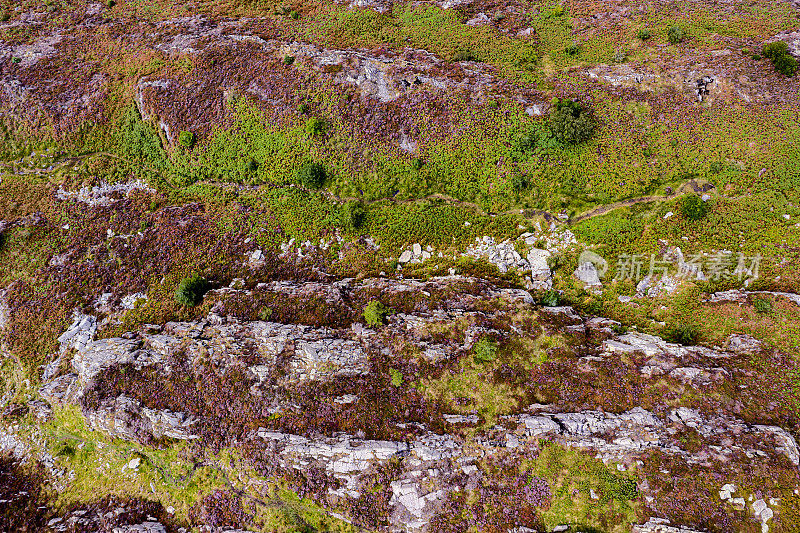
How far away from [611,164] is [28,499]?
172 feet

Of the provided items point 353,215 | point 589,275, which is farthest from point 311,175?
point 589,275

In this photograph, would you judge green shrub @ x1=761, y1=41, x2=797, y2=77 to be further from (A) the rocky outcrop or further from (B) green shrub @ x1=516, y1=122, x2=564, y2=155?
(A) the rocky outcrop

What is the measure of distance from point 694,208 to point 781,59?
61.9 feet

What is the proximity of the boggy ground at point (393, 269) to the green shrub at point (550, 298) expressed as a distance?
10.4 inches

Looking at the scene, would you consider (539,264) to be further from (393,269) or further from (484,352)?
(393,269)

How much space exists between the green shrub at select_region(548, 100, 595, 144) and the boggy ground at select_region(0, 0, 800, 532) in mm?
1024

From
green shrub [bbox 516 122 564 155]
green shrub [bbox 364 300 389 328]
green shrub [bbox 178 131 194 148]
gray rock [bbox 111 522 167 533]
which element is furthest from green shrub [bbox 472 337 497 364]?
green shrub [bbox 178 131 194 148]

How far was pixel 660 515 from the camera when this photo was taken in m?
19.2

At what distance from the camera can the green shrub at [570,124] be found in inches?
1262

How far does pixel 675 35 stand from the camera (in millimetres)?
35969

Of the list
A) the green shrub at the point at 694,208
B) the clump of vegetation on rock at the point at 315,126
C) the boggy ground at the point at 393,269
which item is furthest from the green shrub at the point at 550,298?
the clump of vegetation on rock at the point at 315,126

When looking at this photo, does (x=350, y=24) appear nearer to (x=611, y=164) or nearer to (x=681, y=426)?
(x=611, y=164)

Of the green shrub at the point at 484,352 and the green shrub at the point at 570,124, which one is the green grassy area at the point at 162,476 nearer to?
the green shrub at the point at 484,352

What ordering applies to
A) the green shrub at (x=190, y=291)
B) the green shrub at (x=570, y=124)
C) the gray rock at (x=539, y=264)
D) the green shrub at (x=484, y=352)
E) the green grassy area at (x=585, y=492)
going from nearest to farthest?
the green grassy area at (x=585, y=492)
the green shrub at (x=484, y=352)
the green shrub at (x=190, y=291)
the gray rock at (x=539, y=264)
the green shrub at (x=570, y=124)
